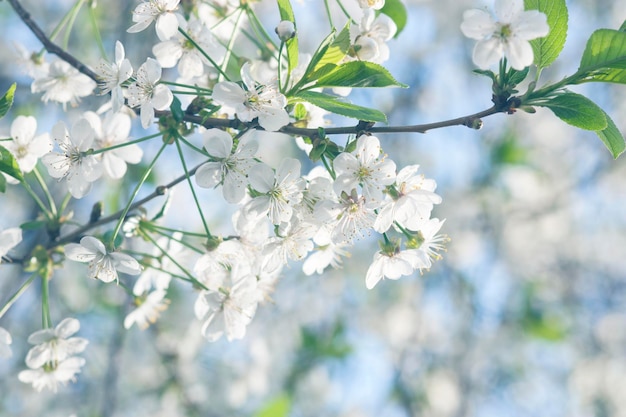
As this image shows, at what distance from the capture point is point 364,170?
1235 millimetres

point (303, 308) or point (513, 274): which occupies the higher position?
point (513, 274)

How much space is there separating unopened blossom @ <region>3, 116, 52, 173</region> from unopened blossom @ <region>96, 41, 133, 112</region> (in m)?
0.26

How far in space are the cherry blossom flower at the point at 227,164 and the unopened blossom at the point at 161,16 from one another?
243 millimetres

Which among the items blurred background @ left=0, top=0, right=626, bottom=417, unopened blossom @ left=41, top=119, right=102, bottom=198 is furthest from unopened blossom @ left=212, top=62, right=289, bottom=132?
blurred background @ left=0, top=0, right=626, bottom=417

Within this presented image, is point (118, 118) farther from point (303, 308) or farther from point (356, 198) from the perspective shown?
point (303, 308)

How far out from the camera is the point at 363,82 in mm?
1211

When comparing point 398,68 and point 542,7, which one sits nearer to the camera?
point 542,7

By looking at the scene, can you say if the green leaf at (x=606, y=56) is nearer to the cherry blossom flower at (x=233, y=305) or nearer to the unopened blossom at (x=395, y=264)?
the unopened blossom at (x=395, y=264)

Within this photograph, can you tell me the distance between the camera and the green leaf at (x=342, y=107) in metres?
1.13

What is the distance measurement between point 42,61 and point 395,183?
111 cm

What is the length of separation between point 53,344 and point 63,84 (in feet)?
2.22

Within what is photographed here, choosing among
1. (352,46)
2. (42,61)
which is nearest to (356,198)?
(352,46)

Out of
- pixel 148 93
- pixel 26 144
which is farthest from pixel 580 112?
pixel 26 144

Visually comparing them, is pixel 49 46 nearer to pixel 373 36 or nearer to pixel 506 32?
pixel 373 36
